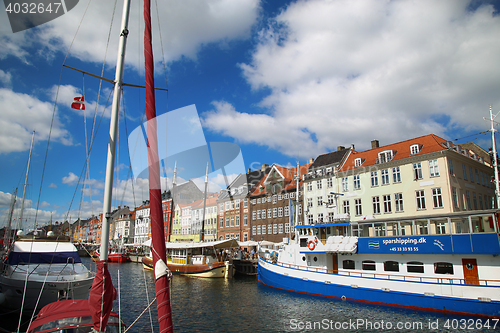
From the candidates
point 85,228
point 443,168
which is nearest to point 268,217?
point 443,168

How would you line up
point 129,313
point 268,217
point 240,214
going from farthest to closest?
1. point 240,214
2. point 268,217
3. point 129,313

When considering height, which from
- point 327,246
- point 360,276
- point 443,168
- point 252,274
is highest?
point 443,168

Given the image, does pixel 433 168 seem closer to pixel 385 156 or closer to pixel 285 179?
pixel 385 156

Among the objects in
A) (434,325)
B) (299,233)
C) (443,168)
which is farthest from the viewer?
(443,168)

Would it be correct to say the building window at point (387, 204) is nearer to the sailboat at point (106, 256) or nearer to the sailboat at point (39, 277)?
the sailboat at point (39, 277)

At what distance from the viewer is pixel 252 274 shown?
140 ft

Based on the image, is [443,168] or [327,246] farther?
[443,168]

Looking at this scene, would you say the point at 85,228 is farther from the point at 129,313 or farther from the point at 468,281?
the point at 468,281

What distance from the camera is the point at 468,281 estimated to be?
1992cm

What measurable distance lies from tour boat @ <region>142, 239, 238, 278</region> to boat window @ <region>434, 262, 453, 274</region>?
24847mm

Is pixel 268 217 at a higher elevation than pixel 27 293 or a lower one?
higher

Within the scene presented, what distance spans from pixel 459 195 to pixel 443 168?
3657mm

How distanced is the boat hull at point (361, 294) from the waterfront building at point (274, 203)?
2186 centimetres

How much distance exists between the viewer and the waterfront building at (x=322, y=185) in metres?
45.8
